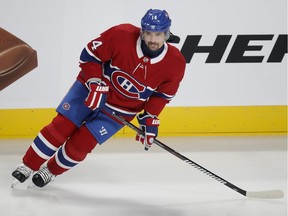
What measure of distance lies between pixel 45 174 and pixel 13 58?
1063 millimetres

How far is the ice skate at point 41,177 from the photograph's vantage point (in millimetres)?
3188

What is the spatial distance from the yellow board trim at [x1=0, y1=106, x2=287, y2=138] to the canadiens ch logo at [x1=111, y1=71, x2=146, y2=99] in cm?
113

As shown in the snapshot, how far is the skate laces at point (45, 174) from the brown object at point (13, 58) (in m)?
0.97

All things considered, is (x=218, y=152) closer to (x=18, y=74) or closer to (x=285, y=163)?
(x=285, y=163)

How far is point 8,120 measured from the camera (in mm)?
4195

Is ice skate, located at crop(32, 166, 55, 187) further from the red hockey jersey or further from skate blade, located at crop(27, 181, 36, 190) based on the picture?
the red hockey jersey

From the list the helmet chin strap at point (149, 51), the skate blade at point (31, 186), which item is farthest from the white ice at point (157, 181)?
the helmet chin strap at point (149, 51)

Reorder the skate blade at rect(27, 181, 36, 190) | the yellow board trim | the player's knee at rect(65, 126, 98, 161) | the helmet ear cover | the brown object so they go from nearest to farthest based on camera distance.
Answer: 1. the helmet ear cover
2. the player's knee at rect(65, 126, 98, 161)
3. the skate blade at rect(27, 181, 36, 190)
4. the brown object
5. the yellow board trim

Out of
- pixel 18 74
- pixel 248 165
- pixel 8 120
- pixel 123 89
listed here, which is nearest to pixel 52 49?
pixel 18 74

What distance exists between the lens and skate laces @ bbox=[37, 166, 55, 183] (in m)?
3.20

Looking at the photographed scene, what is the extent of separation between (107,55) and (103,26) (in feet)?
3.63

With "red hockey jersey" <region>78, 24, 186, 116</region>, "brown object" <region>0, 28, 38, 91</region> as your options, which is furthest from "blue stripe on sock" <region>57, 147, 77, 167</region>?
"brown object" <region>0, 28, 38, 91</region>

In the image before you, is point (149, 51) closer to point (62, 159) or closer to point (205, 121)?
point (62, 159)

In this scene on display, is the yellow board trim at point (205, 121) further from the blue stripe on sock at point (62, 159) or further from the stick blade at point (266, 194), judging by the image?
the stick blade at point (266, 194)
